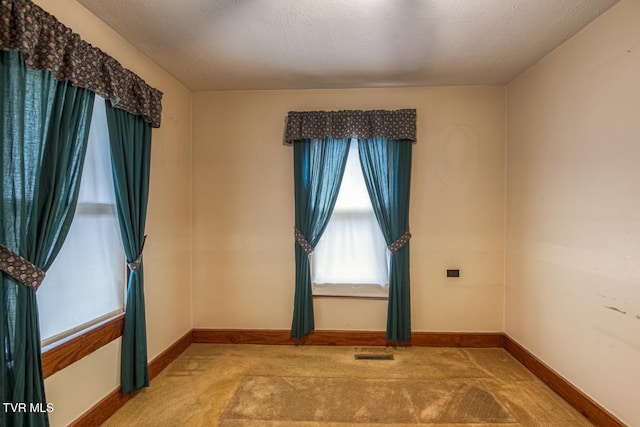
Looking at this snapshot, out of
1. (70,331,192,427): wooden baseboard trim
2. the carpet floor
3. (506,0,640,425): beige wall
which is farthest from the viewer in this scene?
the carpet floor

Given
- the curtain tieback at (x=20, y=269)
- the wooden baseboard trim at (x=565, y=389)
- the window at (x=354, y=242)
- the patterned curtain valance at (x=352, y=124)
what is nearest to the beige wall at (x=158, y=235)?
the curtain tieback at (x=20, y=269)

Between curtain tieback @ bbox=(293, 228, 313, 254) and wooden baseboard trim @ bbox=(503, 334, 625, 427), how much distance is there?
2.12 metres

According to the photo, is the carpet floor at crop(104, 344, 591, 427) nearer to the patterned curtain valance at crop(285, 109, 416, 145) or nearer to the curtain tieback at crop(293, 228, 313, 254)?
the curtain tieback at crop(293, 228, 313, 254)

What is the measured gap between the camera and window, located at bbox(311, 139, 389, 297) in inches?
122

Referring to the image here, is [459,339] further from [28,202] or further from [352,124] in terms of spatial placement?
[28,202]

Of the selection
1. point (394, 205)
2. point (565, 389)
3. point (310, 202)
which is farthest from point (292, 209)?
point (565, 389)

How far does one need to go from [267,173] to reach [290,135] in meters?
0.46

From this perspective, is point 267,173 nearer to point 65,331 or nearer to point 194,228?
point 194,228

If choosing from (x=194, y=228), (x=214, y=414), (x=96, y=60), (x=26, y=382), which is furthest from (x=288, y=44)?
(x=214, y=414)

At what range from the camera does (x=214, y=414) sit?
2068mm

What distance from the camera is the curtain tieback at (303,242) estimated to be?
3020 millimetres

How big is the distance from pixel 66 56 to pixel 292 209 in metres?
2.02

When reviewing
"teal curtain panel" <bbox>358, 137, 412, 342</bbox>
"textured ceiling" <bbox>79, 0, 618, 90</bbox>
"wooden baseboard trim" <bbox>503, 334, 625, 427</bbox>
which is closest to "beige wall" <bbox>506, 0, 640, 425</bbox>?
"wooden baseboard trim" <bbox>503, 334, 625, 427</bbox>

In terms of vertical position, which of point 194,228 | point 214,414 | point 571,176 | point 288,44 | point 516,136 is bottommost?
point 214,414
